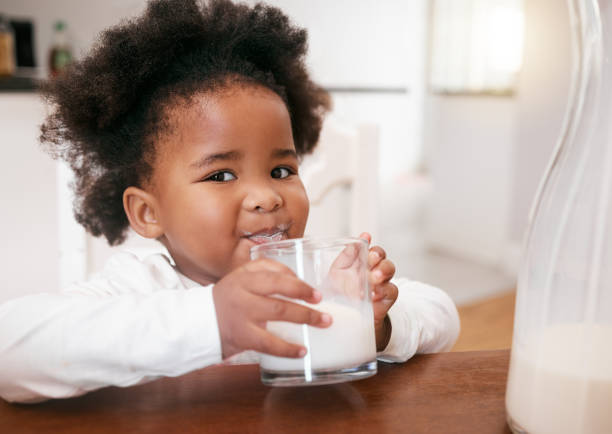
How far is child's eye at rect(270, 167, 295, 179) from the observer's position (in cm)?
88

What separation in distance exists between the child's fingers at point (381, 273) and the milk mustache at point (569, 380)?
0.22 m

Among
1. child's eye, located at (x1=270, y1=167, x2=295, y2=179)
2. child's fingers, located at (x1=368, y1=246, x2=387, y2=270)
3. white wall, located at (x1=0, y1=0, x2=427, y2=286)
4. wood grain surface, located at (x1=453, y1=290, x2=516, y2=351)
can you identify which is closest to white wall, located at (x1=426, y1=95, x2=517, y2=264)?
white wall, located at (x1=0, y1=0, x2=427, y2=286)

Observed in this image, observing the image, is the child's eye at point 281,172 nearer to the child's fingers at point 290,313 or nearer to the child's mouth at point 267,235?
the child's mouth at point 267,235

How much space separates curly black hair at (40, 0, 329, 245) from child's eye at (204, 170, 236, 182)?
0.10 meters

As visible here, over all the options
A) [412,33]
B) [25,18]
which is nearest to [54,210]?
[25,18]

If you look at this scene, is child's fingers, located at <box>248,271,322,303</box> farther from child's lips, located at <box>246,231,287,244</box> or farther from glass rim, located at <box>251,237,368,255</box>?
child's lips, located at <box>246,231,287,244</box>

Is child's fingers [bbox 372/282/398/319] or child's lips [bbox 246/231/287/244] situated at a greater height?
child's lips [bbox 246/231/287/244]

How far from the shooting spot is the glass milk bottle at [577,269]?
15.3 inches

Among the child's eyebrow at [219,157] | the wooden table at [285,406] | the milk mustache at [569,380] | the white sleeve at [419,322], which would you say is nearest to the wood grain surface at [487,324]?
the white sleeve at [419,322]

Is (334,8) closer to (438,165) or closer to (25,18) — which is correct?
(438,165)

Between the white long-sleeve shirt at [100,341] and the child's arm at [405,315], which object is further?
the child's arm at [405,315]

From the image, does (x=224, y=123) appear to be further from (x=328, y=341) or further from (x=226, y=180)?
(x=328, y=341)

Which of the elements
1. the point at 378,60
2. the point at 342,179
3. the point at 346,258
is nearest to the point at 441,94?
the point at 378,60

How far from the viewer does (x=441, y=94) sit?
464 centimetres
